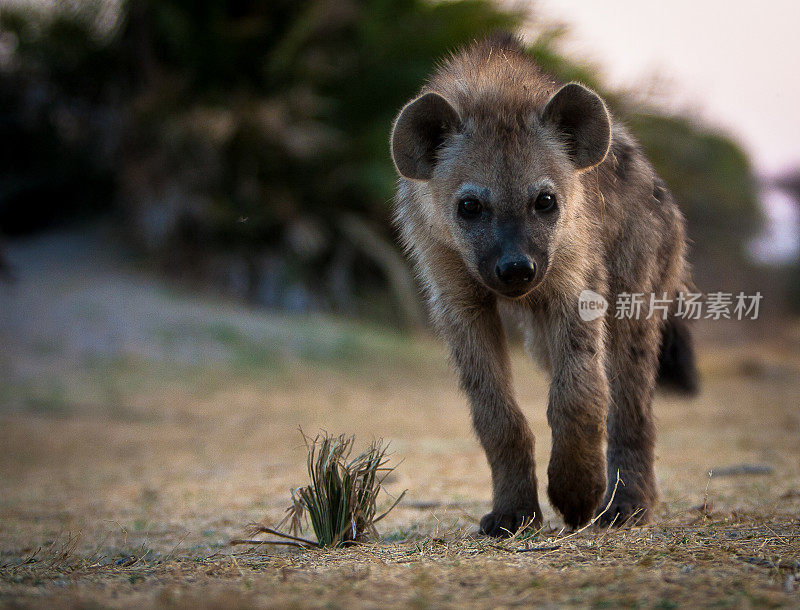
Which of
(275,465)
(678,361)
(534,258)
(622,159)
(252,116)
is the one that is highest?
(252,116)

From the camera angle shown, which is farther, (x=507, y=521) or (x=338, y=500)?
(x=507, y=521)

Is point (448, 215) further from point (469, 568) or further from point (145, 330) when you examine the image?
point (145, 330)

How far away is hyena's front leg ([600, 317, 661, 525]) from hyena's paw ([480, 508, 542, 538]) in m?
0.44

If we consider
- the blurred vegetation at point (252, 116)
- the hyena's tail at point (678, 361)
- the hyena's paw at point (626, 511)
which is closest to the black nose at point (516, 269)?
the hyena's paw at point (626, 511)

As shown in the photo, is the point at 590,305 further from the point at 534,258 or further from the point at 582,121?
the point at 582,121

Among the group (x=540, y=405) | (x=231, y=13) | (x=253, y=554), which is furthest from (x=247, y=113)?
(x=253, y=554)

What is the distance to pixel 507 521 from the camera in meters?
2.58

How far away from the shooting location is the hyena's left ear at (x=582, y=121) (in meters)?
2.69

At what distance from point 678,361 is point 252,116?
7.22m

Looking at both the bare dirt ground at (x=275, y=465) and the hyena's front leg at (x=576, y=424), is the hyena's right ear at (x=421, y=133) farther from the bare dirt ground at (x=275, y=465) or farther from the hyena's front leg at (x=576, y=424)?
the bare dirt ground at (x=275, y=465)

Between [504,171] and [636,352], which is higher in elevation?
Answer: [504,171]

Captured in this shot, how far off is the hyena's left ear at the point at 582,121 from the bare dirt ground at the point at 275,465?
119 cm

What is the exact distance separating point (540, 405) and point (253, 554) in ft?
17.7

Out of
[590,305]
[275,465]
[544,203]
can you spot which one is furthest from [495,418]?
[275,465]
